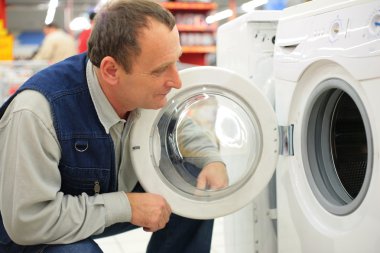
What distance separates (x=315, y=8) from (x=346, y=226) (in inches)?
20.8

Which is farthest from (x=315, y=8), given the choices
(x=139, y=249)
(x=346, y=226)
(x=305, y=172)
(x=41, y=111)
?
(x=139, y=249)

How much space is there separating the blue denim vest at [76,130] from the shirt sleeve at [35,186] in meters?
0.03

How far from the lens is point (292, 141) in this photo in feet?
4.51

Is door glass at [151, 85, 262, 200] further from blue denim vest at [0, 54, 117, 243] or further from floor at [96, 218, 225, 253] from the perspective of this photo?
floor at [96, 218, 225, 253]

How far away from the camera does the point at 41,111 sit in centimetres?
113

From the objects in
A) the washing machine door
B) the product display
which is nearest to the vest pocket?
the washing machine door

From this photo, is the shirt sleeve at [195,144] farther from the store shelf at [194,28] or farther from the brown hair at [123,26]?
Answer: the store shelf at [194,28]

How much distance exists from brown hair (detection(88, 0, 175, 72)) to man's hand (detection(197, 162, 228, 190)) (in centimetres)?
42

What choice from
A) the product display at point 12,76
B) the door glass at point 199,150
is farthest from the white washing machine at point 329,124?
the product display at point 12,76

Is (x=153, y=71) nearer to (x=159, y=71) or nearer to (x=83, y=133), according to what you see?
(x=159, y=71)

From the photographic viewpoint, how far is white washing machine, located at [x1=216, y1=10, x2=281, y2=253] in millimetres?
1541

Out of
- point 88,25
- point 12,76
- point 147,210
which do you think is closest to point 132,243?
point 147,210

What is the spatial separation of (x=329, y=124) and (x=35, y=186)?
0.77 m

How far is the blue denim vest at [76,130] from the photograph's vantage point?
1170mm
